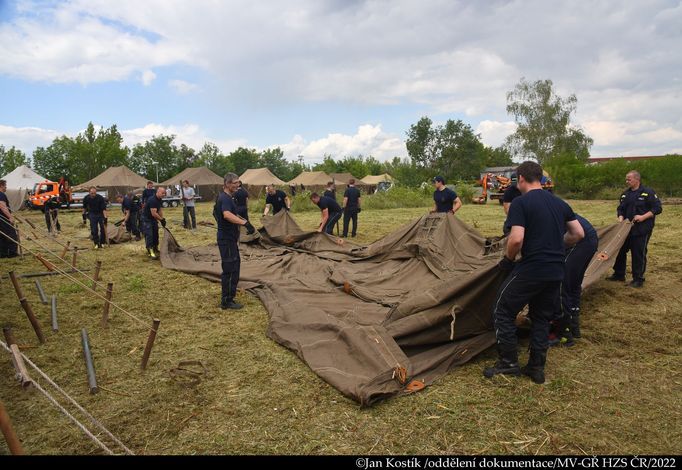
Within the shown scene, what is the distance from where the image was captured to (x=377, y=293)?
6.10 m

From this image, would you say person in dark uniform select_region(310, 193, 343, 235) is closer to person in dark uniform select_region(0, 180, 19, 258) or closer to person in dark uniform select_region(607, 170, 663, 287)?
person in dark uniform select_region(607, 170, 663, 287)

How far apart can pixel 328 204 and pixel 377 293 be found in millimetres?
4706

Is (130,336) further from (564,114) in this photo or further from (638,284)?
(564,114)

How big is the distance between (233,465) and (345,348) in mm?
1714

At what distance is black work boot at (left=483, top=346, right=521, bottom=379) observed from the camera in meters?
3.73

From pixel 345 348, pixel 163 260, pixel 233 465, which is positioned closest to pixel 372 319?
pixel 345 348

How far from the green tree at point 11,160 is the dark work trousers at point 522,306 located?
198 feet

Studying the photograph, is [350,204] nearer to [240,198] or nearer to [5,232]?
[240,198]

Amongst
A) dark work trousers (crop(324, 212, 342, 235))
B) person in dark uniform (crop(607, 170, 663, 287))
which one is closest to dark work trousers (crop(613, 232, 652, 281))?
person in dark uniform (crop(607, 170, 663, 287))

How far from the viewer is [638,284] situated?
20.9ft

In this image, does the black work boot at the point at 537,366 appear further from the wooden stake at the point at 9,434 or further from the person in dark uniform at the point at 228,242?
the person in dark uniform at the point at 228,242

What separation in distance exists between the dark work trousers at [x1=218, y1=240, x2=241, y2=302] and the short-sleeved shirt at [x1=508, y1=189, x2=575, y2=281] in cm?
370

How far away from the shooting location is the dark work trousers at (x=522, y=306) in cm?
356

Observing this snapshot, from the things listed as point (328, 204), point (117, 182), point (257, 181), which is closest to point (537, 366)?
point (328, 204)
